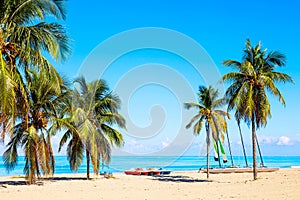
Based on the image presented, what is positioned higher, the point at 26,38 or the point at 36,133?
the point at 26,38

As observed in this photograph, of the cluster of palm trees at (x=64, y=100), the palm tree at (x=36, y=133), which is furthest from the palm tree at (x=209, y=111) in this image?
the palm tree at (x=36, y=133)

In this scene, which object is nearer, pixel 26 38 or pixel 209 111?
pixel 26 38

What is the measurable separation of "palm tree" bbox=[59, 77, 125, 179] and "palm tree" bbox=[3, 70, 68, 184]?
213cm

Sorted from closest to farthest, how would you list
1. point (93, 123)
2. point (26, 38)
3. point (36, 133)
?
point (26, 38), point (36, 133), point (93, 123)

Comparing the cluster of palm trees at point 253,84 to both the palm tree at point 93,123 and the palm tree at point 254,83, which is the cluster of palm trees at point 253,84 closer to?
the palm tree at point 254,83

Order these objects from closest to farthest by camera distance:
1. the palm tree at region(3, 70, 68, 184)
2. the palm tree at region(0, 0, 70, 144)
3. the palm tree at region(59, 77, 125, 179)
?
1. the palm tree at region(0, 0, 70, 144)
2. the palm tree at region(3, 70, 68, 184)
3. the palm tree at region(59, 77, 125, 179)

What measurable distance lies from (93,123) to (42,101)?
5090 millimetres

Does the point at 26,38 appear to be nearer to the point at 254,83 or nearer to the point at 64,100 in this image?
the point at 64,100

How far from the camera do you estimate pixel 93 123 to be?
24.4m

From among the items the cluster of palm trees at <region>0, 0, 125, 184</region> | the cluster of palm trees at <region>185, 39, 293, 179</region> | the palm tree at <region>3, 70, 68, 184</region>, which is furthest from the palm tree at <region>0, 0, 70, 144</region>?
the cluster of palm trees at <region>185, 39, 293, 179</region>

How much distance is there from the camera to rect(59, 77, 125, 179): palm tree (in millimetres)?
23000

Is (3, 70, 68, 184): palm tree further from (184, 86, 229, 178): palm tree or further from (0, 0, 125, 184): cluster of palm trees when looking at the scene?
(184, 86, 229, 178): palm tree

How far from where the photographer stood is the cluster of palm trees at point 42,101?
1373 centimetres

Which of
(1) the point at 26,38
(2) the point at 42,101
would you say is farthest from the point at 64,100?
(1) the point at 26,38
